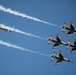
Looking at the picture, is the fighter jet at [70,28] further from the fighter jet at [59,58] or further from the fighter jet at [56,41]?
the fighter jet at [59,58]

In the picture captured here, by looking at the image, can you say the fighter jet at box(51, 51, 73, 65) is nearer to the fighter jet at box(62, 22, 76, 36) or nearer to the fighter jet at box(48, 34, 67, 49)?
the fighter jet at box(48, 34, 67, 49)

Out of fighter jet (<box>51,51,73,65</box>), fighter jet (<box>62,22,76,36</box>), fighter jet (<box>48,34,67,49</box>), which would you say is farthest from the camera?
fighter jet (<box>51,51,73,65</box>)

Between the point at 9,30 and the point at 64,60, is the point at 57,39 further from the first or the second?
the point at 9,30

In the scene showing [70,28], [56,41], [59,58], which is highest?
[70,28]

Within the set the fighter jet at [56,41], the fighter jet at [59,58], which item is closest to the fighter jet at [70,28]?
the fighter jet at [56,41]

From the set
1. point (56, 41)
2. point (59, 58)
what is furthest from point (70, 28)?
point (59, 58)

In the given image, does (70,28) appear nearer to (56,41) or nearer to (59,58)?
(56,41)

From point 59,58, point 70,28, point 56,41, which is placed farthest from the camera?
point 59,58

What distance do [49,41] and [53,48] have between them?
2.50 m

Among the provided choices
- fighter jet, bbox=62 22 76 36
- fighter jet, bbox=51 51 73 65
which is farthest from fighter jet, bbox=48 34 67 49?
fighter jet, bbox=62 22 76 36

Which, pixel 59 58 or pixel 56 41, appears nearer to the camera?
pixel 56 41

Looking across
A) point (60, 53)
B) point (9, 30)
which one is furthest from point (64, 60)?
point (9, 30)

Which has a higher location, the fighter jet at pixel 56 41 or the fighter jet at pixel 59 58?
the fighter jet at pixel 56 41

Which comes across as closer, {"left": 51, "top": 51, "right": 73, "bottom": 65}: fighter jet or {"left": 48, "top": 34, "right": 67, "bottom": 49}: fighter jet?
{"left": 48, "top": 34, "right": 67, "bottom": 49}: fighter jet
